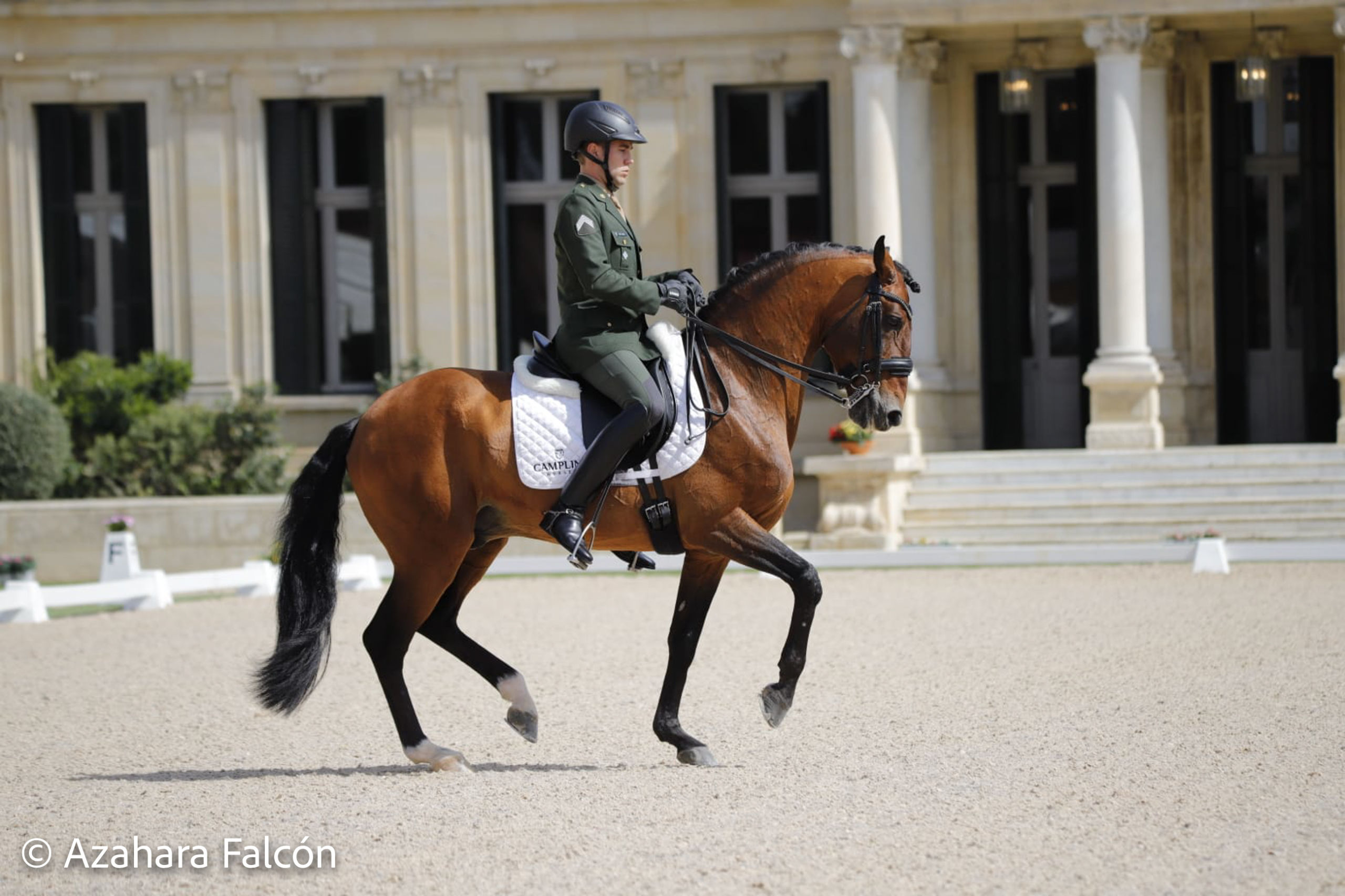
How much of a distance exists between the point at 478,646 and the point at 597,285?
1778 mm

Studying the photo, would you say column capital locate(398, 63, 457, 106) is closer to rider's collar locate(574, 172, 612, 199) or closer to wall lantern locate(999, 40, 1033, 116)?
wall lantern locate(999, 40, 1033, 116)

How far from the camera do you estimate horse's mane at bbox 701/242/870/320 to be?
8211mm

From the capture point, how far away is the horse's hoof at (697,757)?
7.76m

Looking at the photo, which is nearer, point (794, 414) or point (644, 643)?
point (794, 414)

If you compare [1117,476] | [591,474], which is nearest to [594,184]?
[591,474]

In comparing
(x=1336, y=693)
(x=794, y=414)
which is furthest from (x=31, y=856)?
(x=1336, y=693)

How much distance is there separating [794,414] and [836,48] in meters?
17.1

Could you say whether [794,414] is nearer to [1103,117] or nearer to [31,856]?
[31,856]

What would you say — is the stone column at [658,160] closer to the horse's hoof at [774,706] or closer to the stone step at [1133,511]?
the stone step at [1133,511]

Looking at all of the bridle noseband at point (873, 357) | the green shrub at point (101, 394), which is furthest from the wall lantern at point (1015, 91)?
the bridle noseband at point (873, 357)

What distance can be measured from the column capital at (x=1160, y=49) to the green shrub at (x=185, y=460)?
1204 cm

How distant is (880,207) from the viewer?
22.8 meters

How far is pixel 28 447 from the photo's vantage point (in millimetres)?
20828

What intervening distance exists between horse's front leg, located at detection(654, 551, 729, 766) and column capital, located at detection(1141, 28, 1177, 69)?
→ 662 inches
